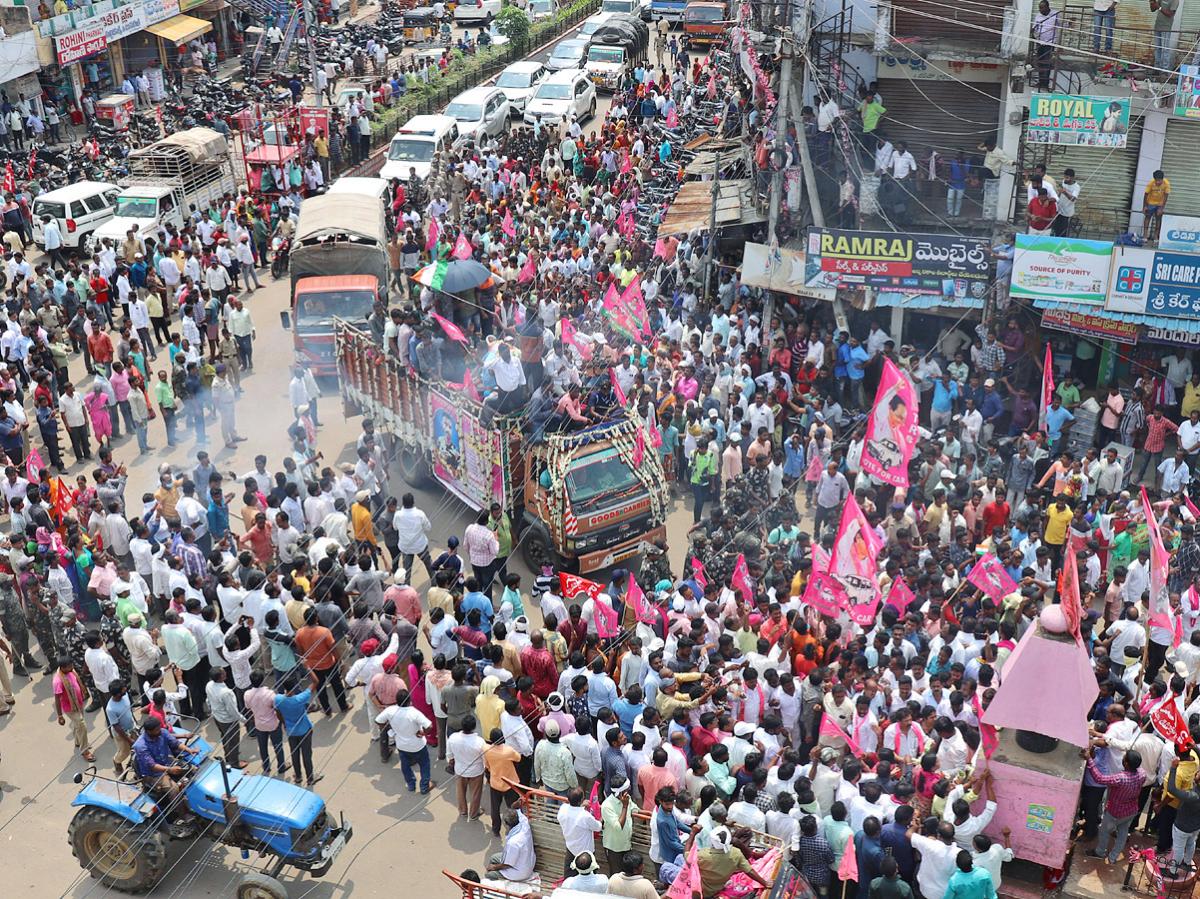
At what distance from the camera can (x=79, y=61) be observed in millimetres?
38594

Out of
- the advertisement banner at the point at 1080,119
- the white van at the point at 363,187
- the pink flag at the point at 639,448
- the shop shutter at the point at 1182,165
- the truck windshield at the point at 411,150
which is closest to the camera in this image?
the pink flag at the point at 639,448

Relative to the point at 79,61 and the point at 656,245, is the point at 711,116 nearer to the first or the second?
the point at 656,245

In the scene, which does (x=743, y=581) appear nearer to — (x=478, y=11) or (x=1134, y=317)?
(x=1134, y=317)

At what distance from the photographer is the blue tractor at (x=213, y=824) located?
1184 centimetres

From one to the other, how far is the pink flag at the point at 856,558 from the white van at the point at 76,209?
62.3 feet

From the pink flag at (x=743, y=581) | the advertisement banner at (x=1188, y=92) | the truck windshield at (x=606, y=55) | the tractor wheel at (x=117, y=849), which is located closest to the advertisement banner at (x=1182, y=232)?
the advertisement banner at (x=1188, y=92)

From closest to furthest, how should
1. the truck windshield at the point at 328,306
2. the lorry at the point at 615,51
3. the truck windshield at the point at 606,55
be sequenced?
1. the truck windshield at the point at 328,306
2. the lorry at the point at 615,51
3. the truck windshield at the point at 606,55

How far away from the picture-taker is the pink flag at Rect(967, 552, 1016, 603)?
14.2m

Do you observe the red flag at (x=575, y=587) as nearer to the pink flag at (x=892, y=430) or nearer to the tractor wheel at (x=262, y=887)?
the pink flag at (x=892, y=430)

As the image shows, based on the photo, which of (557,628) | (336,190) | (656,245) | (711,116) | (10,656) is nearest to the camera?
(557,628)

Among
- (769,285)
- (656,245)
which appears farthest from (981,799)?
(656,245)

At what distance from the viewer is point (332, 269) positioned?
81.4 feet

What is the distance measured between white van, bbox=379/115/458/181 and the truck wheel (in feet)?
41.5

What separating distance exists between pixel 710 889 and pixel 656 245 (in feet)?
51.2
